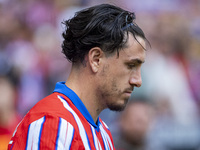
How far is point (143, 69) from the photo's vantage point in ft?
16.8

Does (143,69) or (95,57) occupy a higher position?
(143,69)

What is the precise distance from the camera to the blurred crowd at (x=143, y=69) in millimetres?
3961

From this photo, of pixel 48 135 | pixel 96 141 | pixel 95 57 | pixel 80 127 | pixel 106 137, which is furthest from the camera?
pixel 106 137

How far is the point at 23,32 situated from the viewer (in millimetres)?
6043

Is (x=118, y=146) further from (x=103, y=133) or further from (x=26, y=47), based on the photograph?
(x=26, y=47)

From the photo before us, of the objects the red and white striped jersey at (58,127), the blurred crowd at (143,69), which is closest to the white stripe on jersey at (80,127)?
the red and white striped jersey at (58,127)

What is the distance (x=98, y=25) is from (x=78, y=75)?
1.06 feet

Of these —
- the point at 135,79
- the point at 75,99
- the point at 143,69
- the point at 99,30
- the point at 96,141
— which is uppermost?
the point at 143,69

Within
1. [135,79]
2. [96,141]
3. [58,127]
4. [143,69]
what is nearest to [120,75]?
[135,79]

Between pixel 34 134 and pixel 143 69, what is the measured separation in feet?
11.5

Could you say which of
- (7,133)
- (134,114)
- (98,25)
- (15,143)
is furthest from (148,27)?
(15,143)

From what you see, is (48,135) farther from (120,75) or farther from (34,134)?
(120,75)

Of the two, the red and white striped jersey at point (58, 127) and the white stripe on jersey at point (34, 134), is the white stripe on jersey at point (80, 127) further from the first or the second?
the white stripe on jersey at point (34, 134)

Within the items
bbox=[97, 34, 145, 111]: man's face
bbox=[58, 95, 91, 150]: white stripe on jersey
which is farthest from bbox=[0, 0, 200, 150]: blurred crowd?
bbox=[58, 95, 91, 150]: white stripe on jersey
